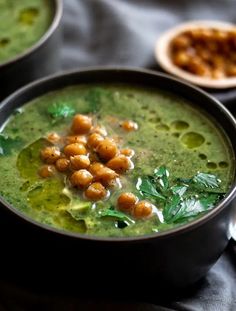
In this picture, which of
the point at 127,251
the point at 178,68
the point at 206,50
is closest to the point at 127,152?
the point at 127,251

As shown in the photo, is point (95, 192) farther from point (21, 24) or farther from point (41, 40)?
Result: point (21, 24)

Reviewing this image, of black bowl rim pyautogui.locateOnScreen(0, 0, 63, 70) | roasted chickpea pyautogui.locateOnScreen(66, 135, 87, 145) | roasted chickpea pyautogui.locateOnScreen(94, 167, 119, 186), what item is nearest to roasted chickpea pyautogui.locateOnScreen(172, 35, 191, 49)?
black bowl rim pyautogui.locateOnScreen(0, 0, 63, 70)

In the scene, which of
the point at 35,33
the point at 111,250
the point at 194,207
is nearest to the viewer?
the point at 111,250

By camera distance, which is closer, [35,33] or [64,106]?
[64,106]

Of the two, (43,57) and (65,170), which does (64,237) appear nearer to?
(65,170)

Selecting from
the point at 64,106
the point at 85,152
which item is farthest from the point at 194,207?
the point at 64,106

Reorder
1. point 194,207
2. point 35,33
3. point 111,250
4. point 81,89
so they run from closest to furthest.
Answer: point 111,250, point 194,207, point 81,89, point 35,33

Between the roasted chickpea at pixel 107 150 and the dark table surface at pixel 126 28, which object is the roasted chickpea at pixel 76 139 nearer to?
the roasted chickpea at pixel 107 150
